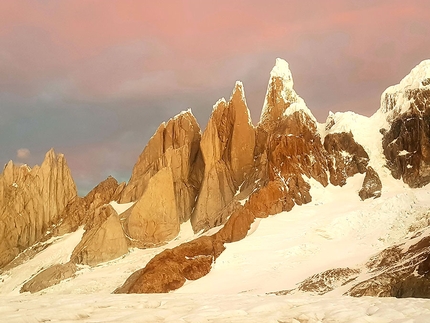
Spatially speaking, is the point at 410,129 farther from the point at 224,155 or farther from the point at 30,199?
the point at 30,199

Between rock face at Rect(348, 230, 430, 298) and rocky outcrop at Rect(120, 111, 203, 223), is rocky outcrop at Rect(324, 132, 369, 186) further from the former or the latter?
rock face at Rect(348, 230, 430, 298)

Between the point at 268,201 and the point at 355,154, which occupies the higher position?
the point at 355,154

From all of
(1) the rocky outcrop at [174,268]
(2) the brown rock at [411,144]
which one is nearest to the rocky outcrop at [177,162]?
(1) the rocky outcrop at [174,268]

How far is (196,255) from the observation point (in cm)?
4500

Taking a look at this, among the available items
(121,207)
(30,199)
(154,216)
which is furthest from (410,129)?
(30,199)

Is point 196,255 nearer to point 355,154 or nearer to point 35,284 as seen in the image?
point 35,284

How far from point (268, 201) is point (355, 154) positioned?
19817 mm

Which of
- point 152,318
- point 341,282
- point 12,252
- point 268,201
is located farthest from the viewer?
point 12,252

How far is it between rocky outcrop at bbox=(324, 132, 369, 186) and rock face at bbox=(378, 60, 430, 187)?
13.4ft

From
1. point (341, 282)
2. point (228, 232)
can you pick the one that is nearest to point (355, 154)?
point (228, 232)

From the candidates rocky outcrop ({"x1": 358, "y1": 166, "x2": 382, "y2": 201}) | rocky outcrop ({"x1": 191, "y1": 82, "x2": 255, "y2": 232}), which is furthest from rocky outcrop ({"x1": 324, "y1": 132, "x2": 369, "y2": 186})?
rocky outcrop ({"x1": 191, "y1": 82, "x2": 255, "y2": 232})

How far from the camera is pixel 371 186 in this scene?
58.8 m

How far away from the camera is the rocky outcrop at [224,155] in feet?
214

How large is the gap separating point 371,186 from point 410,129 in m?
12.7
